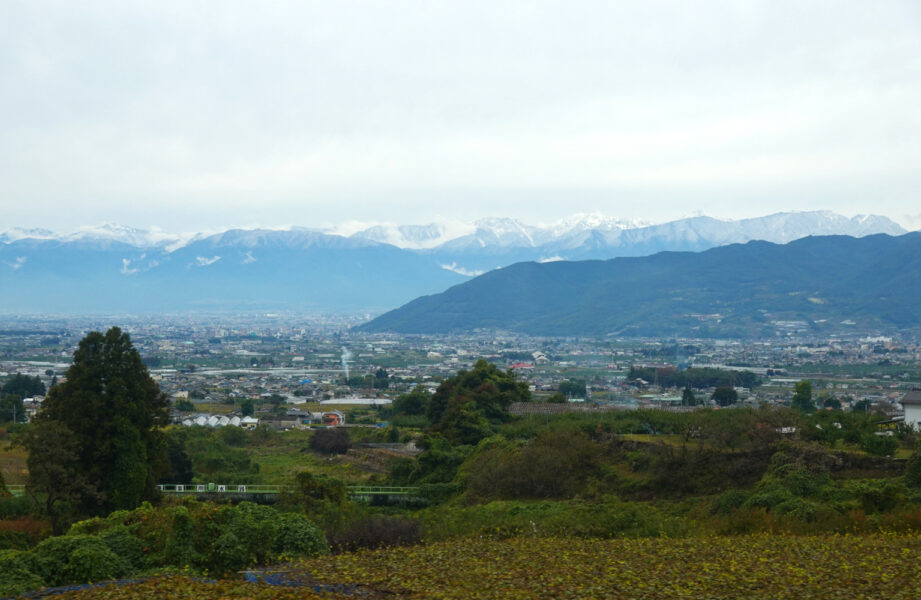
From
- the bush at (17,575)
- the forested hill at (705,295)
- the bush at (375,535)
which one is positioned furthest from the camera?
the forested hill at (705,295)

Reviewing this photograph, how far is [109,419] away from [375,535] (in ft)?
30.3

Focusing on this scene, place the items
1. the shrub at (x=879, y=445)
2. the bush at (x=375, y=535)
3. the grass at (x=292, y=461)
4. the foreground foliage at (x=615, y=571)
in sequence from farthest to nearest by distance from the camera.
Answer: the grass at (x=292, y=461)
the shrub at (x=879, y=445)
the bush at (x=375, y=535)
the foreground foliage at (x=615, y=571)

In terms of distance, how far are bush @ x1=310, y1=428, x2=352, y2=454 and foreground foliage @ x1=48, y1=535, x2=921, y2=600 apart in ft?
66.9

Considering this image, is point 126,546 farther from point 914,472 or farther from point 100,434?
point 914,472

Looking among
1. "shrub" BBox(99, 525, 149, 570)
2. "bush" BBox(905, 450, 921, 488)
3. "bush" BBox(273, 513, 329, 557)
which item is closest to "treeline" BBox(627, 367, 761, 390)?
"bush" BBox(905, 450, 921, 488)

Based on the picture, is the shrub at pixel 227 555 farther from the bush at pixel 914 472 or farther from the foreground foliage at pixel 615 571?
the bush at pixel 914 472

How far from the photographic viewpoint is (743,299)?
365ft

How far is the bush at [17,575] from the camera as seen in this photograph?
9.82m

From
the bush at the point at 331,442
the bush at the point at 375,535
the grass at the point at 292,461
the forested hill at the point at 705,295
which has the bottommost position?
the grass at the point at 292,461

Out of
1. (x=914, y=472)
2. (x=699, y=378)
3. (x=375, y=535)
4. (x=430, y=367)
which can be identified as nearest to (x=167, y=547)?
(x=375, y=535)

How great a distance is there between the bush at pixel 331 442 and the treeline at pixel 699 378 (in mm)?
26971

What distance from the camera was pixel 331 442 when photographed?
33031 millimetres

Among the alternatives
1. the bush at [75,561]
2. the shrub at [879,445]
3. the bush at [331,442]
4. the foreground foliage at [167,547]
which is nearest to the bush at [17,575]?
the foreground foliage at [167,547]

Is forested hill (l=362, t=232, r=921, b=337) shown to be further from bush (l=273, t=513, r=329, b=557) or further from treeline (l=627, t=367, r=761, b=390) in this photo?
bush (l=273, t=513, r=329, b=557)
